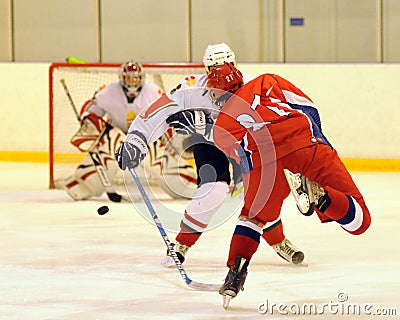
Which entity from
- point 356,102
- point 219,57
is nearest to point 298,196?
point 219,57

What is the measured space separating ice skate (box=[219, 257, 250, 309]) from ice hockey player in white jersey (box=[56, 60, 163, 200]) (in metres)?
3.43

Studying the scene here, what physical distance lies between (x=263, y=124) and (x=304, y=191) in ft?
0.88

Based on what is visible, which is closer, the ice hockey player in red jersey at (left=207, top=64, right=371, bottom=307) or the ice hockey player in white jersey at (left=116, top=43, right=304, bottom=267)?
the ice hockey player in red jersey at (left=207, top=64, right=371, bottom=307)

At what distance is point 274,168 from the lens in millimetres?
3875

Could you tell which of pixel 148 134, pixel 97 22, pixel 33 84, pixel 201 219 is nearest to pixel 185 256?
pixel 201 219

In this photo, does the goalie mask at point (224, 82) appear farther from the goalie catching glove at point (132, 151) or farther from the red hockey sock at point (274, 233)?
the red hockey sock at point (274, 233)

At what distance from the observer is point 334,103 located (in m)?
8.60

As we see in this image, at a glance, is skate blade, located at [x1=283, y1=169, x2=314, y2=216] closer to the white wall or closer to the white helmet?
the white helmet

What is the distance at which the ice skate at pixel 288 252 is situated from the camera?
4.74m

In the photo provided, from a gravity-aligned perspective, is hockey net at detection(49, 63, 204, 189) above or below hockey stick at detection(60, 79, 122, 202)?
above

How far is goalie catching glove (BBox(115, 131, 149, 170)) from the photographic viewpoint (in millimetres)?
4422

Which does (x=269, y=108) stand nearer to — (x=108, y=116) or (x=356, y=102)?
(x=108, y=116)

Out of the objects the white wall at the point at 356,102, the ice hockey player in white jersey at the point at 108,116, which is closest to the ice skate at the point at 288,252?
the ice hockey player in white jersey at the point at 108,116

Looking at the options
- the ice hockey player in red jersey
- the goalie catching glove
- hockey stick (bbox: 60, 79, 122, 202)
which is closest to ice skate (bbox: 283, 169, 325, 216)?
the ice hockey player in red jersey
